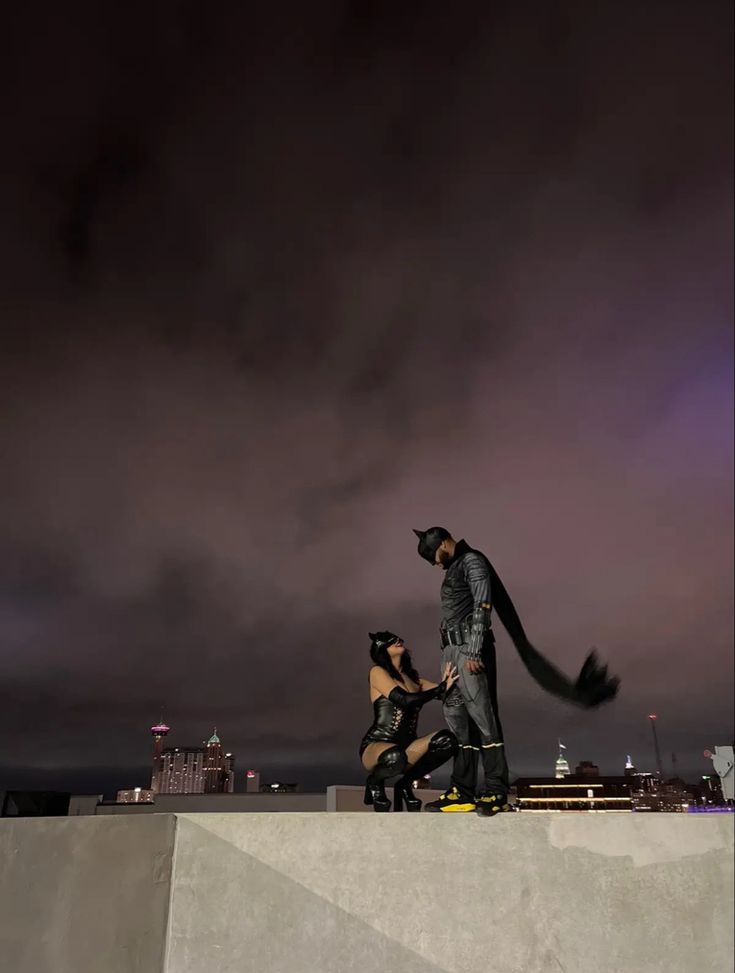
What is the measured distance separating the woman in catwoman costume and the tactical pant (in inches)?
5.9

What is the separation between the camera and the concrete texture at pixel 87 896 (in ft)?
10.9

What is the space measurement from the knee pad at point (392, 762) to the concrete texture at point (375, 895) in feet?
3.82

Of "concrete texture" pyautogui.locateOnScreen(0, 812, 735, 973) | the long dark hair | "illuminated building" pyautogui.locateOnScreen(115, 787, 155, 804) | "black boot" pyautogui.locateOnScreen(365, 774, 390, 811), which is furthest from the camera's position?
"illuminated building" pyautogui.locateOnScreen(115, 787, 155, 804)

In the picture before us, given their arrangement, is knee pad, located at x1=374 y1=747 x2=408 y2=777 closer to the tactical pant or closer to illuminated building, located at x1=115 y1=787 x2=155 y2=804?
the tactical pant

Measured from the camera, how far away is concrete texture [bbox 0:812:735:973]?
3.20m

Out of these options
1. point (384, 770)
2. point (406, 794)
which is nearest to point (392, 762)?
point (384, 770)

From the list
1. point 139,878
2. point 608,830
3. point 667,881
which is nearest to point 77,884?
point 139,878

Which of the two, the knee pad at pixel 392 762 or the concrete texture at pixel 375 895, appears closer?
the concrete texture at pixel 375 895

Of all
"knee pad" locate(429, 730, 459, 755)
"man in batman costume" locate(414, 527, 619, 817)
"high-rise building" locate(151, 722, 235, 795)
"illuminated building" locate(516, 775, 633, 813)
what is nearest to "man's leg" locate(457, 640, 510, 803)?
"man in batman costume" locate(414, 527, 619, 817)

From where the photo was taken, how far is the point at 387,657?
5.29m

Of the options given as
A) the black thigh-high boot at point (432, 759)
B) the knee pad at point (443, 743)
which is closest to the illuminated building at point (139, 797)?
the black thigh-high boot at point (432, 759)

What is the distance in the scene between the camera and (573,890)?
3.27 m

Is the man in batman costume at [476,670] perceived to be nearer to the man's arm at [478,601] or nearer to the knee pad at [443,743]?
the man's arm at [478,601]

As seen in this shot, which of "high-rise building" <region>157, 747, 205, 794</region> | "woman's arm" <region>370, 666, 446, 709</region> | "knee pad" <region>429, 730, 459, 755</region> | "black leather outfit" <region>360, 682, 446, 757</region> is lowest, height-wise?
"high-rise building" <region>157, 747, 205, 794</region>
